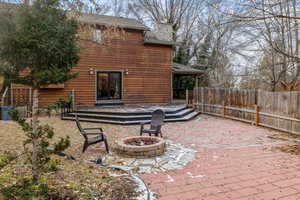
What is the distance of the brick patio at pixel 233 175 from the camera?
3.46 meters

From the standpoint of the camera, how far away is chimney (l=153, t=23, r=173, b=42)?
16.5m

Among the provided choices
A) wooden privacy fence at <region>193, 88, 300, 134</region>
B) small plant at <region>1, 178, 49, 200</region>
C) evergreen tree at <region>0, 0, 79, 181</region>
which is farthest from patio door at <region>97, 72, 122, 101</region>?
small plant at <region>1, 178, 49, 200</region>

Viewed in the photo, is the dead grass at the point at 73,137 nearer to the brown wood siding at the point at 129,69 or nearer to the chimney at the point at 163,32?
the brown wood siding at the point at 129,69

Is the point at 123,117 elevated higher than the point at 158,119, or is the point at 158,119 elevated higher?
the point at 158,119

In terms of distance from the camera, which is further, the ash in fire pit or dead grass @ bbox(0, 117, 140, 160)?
the ash in fire pit

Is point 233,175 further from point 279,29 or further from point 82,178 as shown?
point 279,29

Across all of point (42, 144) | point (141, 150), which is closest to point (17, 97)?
point (141, 150)

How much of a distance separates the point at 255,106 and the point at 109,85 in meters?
8.85

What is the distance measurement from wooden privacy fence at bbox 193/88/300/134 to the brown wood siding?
3003 millimetres

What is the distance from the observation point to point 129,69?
14703 millimetres

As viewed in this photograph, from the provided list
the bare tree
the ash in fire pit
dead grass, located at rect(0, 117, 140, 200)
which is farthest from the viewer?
the ash in fire pit

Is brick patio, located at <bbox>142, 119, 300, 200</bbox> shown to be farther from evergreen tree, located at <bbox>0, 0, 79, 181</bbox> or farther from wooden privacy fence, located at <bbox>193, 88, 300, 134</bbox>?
evergreen tree, located at <bbox>0, 0, 79, 181</bbox>

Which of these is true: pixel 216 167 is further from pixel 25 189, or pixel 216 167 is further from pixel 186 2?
pixel 186 2

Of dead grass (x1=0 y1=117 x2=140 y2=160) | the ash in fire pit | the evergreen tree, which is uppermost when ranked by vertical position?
the evergreen tree
